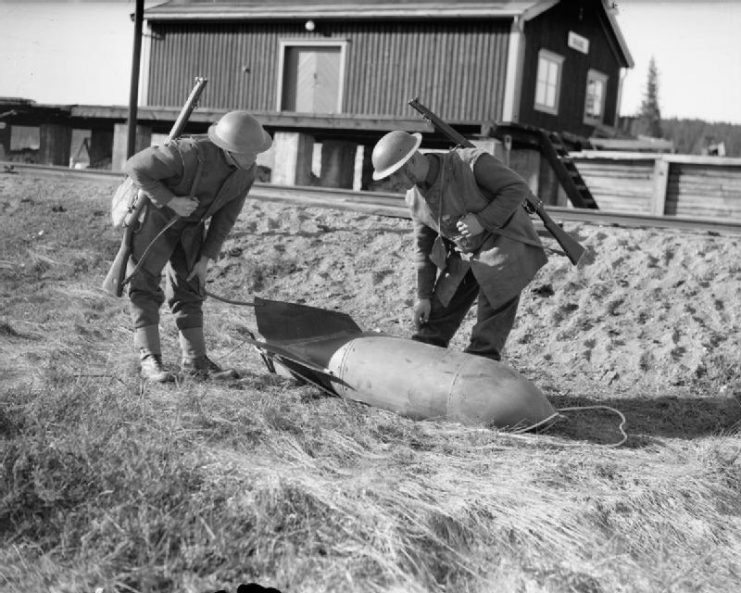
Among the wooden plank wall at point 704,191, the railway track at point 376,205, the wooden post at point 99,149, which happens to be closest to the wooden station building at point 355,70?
the wooden post at point 99,149

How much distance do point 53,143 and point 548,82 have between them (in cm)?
1414

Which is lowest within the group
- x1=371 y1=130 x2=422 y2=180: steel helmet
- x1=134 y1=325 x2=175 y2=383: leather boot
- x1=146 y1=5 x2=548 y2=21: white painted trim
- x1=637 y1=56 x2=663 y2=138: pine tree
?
A: x1=134 y1=325 x2=175 y2=383: leather boot

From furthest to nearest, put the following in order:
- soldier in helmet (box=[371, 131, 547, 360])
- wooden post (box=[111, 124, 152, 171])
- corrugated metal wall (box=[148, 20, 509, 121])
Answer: corrugated metal wall (box=[148, 20, 509, 121])
wooden post (box=[111, 124, 152, 171])
soldier in helmet (box=[371, 131, 547, 360])

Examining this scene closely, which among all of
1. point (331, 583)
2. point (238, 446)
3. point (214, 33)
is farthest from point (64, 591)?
point (214, 33)

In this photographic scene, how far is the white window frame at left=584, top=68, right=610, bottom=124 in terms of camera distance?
2612cm

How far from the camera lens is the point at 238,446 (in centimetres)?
464

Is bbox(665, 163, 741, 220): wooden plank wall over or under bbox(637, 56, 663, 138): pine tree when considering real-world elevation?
under

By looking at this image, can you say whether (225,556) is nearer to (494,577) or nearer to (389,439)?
(494,577)

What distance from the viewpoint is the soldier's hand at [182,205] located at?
5.92m

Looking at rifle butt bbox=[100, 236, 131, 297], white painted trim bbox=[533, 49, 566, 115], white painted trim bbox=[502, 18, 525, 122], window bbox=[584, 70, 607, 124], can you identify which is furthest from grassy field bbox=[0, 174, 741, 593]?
window bbox=[584, 70, 607, 124]

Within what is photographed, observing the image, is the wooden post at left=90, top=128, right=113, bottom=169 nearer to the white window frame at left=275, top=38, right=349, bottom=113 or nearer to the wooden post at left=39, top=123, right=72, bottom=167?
the wooden post at left=39, top=123, right=72, bottom=167

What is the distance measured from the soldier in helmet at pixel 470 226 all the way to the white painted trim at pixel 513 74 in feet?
51.3

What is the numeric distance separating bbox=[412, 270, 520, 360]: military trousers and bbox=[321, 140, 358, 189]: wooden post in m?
16.9

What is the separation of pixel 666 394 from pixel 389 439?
2842 millimetres
